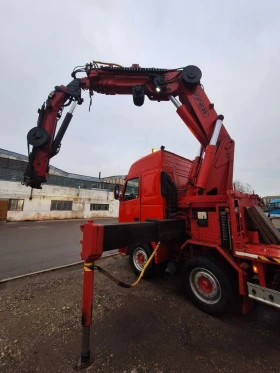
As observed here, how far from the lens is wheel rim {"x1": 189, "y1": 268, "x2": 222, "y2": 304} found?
3032 millimetres

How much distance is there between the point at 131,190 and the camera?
515 cm

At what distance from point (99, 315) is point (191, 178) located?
3193 millimetres

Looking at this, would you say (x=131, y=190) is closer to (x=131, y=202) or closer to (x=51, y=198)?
(x=131, y=202)

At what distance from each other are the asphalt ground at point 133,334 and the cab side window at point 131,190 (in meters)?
2.25

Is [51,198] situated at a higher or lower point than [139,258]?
higher

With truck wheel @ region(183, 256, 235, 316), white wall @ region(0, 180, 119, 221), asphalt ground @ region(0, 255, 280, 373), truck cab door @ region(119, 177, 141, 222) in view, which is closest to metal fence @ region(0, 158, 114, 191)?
white wall @ region(0, 180, 119, 221)

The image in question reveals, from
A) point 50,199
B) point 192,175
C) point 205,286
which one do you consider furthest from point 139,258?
point 50,199

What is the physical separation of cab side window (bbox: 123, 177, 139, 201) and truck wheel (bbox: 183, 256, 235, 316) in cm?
225

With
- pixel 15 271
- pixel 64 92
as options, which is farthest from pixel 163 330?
pixel 64 92

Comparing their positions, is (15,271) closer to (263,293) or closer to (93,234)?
(93,234)

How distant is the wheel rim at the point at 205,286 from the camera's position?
3.03m

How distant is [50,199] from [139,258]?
745 inches

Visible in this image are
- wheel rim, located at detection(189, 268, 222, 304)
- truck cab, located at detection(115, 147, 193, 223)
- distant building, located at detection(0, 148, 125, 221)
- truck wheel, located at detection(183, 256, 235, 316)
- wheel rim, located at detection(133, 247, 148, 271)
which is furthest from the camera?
distant building, located at detection(0, 148, 125, 221)

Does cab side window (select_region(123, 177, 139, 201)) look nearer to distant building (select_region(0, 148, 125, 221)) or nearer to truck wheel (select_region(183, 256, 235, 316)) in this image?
truck wheel (select_region(183, 256, 235, 316))
